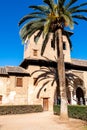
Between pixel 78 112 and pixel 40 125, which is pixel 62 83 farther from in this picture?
pixel 40 125

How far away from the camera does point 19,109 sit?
24188 millimetres

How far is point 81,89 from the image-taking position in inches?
1278

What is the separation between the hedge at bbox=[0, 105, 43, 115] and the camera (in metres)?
23.3

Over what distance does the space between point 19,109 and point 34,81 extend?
17.2ft

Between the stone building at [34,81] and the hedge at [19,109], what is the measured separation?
1.58 m

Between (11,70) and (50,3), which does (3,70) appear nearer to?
(11,70)

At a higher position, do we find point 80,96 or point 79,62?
point 79,62

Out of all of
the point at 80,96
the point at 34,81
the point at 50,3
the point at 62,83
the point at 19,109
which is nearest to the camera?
the point at 50,3

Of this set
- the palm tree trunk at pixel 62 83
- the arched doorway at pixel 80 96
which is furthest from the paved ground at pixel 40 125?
the arched doorway at pixel 80 96

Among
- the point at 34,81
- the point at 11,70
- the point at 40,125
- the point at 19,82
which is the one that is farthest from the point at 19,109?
the point at 40,125

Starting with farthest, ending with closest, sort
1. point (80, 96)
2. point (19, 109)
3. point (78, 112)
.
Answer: point (80, 96) → point (19, 109) → point (78, 112)

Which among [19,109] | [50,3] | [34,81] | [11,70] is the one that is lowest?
[19,109]

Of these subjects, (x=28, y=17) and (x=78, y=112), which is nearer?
(x=78, y=112)

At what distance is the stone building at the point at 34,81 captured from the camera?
1043 inches
